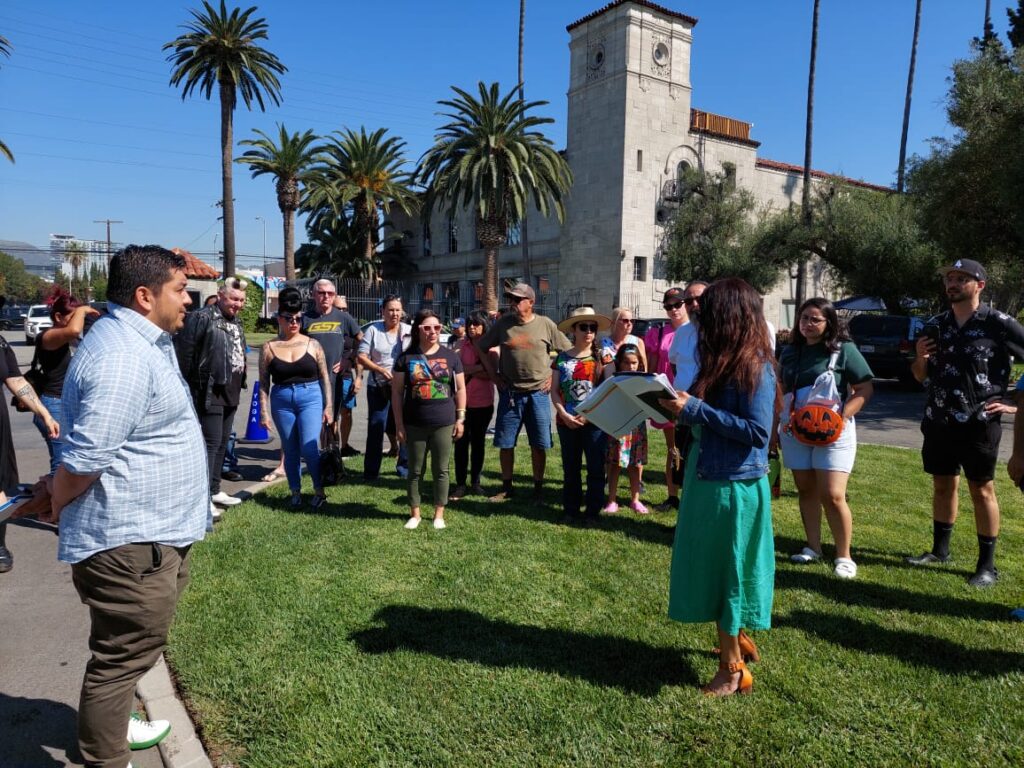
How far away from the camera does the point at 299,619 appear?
4.03 metres

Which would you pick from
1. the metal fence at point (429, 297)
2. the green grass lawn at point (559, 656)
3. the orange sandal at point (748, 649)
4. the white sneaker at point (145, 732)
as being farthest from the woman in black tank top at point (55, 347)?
the metal fence at point (429, 297)

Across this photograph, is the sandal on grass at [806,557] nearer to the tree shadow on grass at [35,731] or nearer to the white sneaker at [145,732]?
the white sneaker at [145,732]

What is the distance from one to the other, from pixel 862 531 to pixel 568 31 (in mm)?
39010

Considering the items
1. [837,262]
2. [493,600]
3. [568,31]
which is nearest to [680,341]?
[493,600]

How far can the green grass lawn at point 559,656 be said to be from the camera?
9.56ft

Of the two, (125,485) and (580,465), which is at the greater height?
(125,485)

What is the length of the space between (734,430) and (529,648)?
1.69 m

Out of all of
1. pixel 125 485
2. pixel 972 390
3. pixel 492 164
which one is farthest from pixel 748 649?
pixel 492 164

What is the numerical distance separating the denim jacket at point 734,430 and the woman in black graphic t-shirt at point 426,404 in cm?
292

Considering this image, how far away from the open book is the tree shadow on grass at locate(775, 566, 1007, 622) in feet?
6.42

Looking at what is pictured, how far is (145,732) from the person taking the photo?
9.74 ft

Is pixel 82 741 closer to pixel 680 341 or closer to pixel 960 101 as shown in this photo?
pixel 680 341

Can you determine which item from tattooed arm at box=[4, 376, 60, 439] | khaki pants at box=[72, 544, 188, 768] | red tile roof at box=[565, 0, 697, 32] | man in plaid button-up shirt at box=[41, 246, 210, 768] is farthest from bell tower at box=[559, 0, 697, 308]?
khaki pants at box=[72, 544, 188, 768]

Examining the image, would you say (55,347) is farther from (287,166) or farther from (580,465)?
(287,166)
